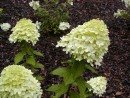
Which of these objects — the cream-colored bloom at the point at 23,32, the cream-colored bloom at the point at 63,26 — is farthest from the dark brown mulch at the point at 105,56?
the cream-colored bloom at the point at 23,32

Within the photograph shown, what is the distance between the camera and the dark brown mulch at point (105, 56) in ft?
18.0

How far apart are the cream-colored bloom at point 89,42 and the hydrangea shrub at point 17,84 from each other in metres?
0.43

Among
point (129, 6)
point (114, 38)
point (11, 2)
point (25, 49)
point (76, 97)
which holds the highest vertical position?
point (11, 2)

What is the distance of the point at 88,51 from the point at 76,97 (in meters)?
0.59

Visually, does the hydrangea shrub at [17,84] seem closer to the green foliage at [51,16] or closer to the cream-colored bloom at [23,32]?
the cream-colored bloom at [23,32]

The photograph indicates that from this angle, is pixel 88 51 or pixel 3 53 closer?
pixel 88 51

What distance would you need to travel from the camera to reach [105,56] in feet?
20.1

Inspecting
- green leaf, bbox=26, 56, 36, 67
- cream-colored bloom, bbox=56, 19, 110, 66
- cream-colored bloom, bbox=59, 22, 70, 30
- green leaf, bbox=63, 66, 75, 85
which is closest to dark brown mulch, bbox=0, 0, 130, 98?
cream-colored bloom, bbox=59, 22, 70, 30

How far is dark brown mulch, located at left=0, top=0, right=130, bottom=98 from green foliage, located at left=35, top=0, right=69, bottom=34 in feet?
0.48

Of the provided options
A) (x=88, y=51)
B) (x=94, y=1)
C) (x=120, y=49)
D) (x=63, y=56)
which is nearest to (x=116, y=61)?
(x=120, y=49)

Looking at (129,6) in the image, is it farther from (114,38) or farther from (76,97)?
(76,97)

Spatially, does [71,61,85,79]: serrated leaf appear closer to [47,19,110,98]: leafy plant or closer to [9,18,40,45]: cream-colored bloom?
[47,19,110,98]: leafy plant

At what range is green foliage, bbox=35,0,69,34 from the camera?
250 inches

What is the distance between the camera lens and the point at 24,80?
2.88 meters
